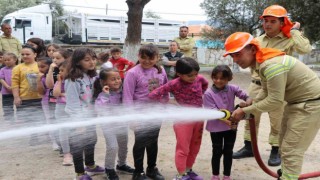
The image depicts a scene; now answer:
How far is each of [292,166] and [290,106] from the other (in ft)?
1.97

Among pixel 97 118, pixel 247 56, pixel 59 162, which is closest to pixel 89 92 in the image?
pixel 97 118

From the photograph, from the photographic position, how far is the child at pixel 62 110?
14.4 ft

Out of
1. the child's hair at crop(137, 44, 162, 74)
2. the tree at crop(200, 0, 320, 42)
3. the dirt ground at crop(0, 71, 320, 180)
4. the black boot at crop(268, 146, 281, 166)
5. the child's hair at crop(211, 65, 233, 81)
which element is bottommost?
the dirt ground at crop(0, 71, 320, 180)

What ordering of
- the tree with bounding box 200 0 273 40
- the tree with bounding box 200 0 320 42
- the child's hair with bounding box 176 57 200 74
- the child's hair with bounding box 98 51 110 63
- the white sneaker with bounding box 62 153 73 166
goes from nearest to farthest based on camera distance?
the child's hair with bounding box 176 57 200 74
the white sneaker with bounding box 62 153 73 166
the child's hair with bounding box 98 51 110 63
the tree with bounding box 200 0 320 42
the tree with bounding box 200 0 273 40

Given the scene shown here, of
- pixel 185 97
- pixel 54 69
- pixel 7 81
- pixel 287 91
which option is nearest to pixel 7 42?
pixel 7 81

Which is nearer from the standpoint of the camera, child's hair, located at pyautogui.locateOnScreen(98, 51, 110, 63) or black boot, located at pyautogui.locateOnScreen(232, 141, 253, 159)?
black boot, located at pyautogui.locateOnScreen(232, 141, 253, 159)

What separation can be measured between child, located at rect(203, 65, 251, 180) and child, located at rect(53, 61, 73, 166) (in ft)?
5.95

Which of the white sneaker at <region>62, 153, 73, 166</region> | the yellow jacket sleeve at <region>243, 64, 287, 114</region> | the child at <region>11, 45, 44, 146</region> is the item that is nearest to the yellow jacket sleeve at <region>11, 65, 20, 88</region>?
the child at <region>11, 45, 44, 146</region>

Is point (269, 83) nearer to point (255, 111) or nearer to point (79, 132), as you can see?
point (255, 111)

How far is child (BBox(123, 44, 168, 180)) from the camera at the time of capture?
159 inches

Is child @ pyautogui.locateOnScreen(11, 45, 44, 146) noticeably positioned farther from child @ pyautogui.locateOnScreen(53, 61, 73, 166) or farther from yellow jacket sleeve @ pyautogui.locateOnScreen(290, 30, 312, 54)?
yellow jacket sleeve @ pyautogui.locateOnScreen(290, 30, 312, 54)

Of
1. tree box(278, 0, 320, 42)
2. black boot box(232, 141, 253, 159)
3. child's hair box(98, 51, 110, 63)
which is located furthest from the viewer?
tree box(278, 0, 320, 42)

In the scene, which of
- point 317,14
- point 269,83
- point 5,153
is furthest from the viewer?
point 317,14

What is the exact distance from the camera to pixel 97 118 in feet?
13.3
